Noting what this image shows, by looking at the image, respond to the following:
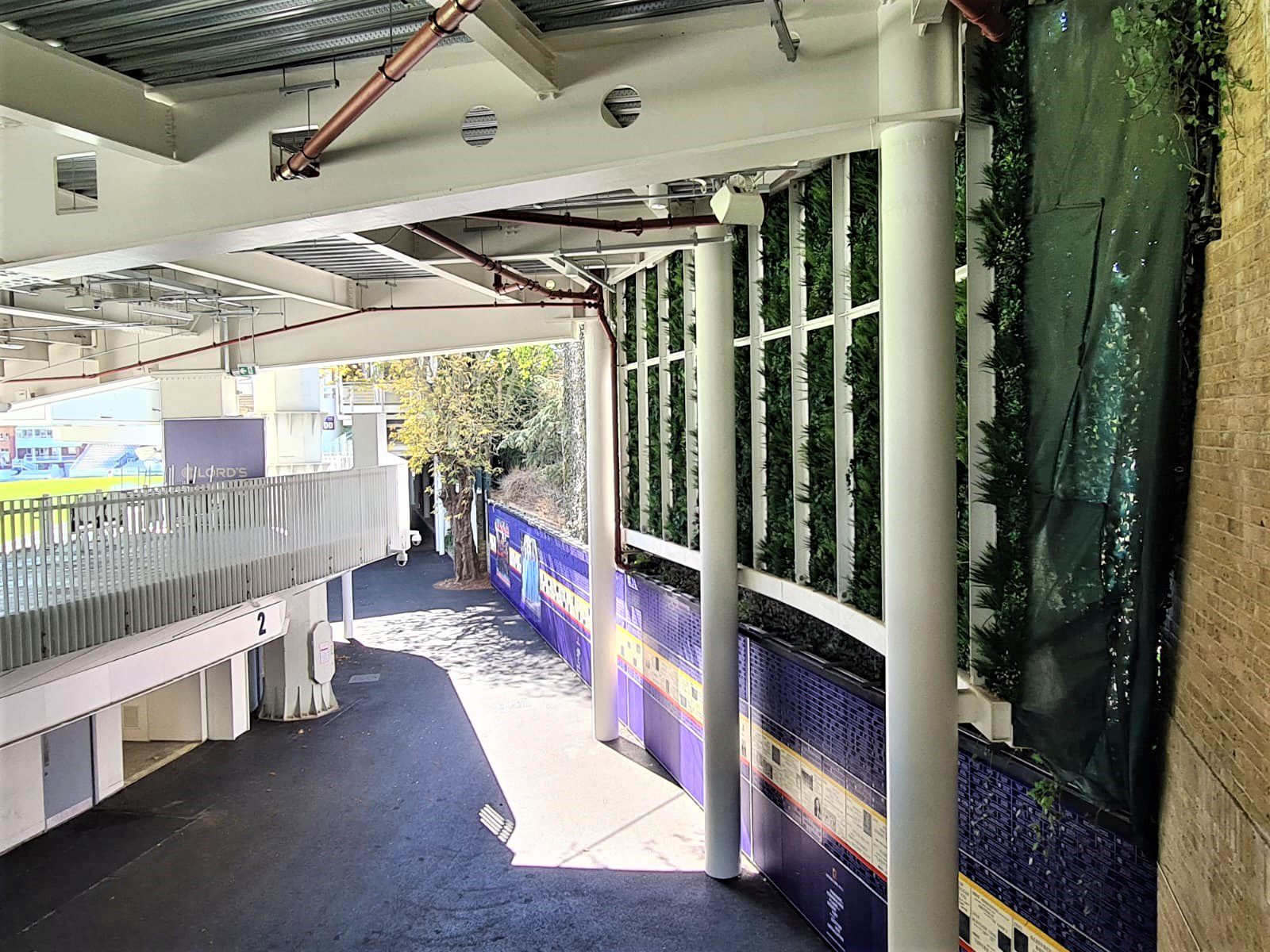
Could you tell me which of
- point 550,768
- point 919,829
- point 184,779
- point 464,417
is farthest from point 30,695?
point 464,417

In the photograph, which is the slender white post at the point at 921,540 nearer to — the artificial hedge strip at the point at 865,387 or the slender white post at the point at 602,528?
the artificial hedge strip at the point at 865,387

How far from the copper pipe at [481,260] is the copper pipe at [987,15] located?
3246 millimetres

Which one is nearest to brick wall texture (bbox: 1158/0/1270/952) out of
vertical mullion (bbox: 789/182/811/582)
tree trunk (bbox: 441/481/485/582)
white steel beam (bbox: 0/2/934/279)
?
white steel beam (bbox: 0/2/934/279)

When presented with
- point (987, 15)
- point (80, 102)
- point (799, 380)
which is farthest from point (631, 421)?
point (987, 15)

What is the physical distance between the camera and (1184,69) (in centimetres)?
314

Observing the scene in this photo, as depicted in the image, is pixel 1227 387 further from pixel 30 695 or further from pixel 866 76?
pixel 30 695

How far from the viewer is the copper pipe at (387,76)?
9.10 feet

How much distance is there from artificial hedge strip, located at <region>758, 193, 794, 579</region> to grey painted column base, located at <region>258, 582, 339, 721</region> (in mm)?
7743

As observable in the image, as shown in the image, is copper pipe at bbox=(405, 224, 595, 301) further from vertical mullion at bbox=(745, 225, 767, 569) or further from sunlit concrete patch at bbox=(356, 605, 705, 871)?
sunlit concrete patch at bbox=(356, 605, 705, 871)

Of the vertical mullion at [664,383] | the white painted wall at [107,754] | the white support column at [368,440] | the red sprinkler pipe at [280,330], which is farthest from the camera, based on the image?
the white support column at [368,440]

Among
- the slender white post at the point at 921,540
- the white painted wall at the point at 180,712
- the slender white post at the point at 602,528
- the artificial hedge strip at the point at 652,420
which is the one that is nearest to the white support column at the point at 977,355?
the slender white post at the point at 921,540

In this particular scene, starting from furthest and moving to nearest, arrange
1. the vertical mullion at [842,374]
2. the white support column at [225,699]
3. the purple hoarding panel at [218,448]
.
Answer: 1. the purple hoarding panel at [218,448]
2. the white support column at [225,699]
3. the vertical mullion at [842,374]

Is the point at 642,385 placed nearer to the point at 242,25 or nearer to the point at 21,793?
the point at 242,25

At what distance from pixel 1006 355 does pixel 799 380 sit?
239 cm
